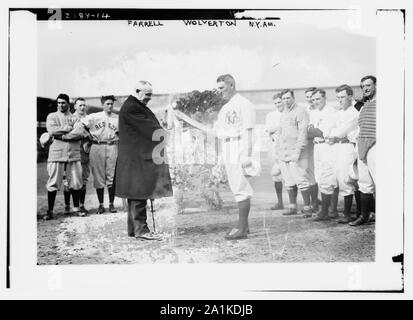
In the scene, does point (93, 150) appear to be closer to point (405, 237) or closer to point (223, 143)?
point (223, 143)

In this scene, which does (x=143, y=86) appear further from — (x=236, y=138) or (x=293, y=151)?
(x=293, y=151)

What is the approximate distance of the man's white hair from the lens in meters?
3.79

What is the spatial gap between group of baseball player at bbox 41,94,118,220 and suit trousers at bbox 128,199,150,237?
15 centimetres

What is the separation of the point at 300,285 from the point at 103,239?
4.35 ft

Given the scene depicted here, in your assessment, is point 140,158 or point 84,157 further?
point 84,157

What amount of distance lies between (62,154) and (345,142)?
188 centimetres

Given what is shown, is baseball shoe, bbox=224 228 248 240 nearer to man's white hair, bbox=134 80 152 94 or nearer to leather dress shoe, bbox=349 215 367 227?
leather dress shoe, bbox=349 215 367 227

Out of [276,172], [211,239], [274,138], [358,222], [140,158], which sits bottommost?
[211,239]

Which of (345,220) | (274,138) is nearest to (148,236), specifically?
(274,138)

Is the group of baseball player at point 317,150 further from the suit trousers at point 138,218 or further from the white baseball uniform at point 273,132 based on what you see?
the suit trousers at point 138,218

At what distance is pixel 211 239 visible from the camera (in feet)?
12.5

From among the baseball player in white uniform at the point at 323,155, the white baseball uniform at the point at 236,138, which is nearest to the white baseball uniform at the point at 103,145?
the white baseball uniform at the point at 236,138

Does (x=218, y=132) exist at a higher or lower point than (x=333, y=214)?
higher
